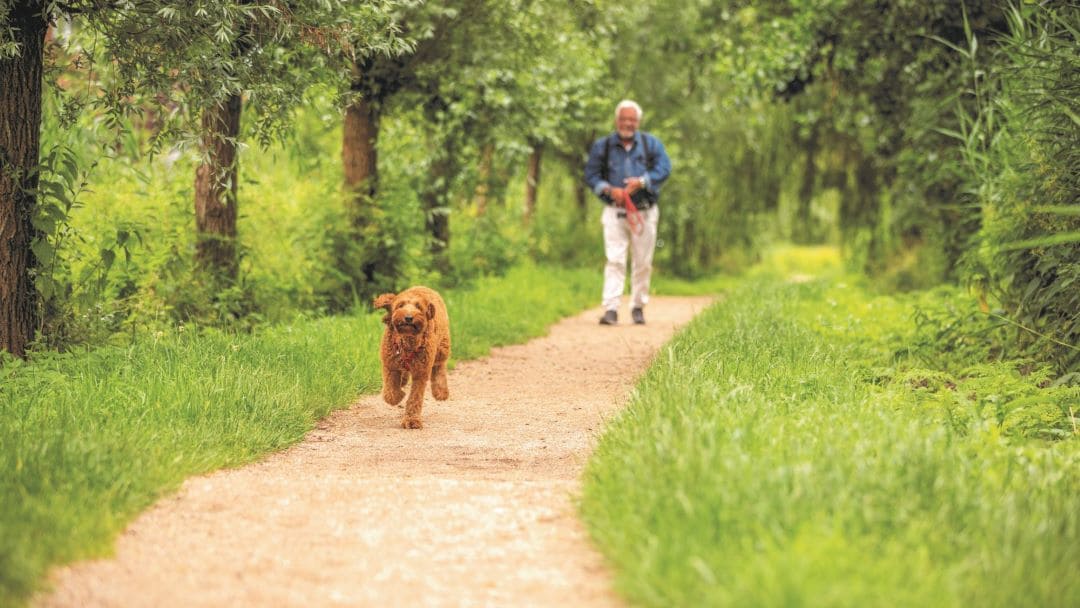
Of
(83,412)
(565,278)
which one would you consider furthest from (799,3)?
(83,412)

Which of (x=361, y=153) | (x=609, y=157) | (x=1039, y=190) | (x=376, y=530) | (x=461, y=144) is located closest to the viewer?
(x=376, y=530)

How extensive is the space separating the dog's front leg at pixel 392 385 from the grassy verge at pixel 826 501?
2.00 metres

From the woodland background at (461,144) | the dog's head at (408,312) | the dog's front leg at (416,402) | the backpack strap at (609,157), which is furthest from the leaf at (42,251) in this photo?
the backpack strap at (609,157)

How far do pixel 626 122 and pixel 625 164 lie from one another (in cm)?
51

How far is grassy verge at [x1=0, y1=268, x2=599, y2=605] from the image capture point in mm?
4215

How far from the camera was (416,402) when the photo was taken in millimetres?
7234

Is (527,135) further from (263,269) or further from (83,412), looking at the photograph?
(83,412)

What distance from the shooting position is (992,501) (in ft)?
13.6

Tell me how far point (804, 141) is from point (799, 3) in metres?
9.40

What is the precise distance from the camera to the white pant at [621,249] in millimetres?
13234

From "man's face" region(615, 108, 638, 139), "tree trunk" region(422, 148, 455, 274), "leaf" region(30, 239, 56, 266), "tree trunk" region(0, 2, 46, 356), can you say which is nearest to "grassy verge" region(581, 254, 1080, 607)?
"leaf" region(30, 239, 56, 266)

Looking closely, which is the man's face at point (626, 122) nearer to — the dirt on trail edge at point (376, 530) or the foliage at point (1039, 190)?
the foliage at point (1039, 190)

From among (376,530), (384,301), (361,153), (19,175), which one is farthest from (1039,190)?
(361,153)

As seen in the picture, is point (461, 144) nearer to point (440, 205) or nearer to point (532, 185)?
point (440, 205)
